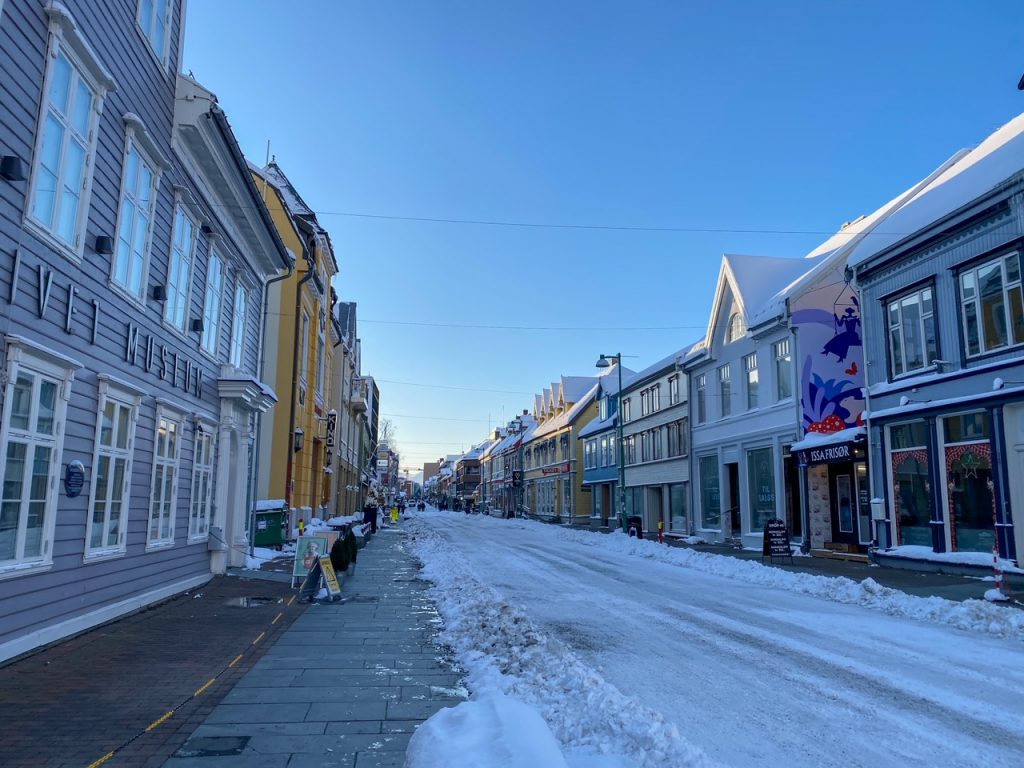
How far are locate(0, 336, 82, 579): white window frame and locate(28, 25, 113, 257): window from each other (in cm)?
129

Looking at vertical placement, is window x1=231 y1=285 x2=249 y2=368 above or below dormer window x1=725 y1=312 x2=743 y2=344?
below

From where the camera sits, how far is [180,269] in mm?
12672

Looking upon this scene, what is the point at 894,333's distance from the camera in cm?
1959

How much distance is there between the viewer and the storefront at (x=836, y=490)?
2130cm

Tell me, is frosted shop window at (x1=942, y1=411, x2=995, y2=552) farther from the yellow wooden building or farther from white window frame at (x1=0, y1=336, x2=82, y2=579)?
the yellow wooden building

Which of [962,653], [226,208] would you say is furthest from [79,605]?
[962,653]

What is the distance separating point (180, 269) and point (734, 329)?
865 inches

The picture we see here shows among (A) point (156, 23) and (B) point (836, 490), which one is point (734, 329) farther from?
(A) point (156, 23)

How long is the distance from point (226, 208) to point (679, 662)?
12068mm

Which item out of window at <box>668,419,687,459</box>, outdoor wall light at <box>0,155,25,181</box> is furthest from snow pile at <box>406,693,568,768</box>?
window at <box>668,419,687,459</box>

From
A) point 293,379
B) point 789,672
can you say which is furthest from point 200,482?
point 789,672

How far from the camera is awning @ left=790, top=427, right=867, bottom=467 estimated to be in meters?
20.9

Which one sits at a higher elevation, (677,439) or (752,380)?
(752,380)

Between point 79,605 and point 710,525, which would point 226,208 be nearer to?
point 79,605
